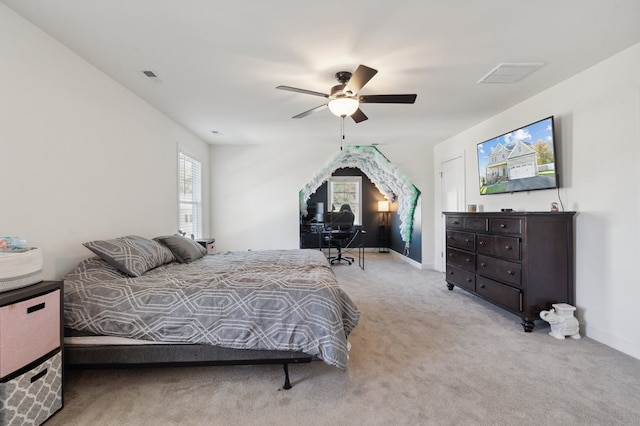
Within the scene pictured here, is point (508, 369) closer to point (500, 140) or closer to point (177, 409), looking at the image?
point (177, 409)

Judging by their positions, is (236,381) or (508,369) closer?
(236,381)

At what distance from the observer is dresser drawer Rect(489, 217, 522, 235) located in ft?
9.09

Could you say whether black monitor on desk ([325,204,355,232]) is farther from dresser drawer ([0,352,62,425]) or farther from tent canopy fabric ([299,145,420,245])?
dresser drawer ([0,352,62,425])

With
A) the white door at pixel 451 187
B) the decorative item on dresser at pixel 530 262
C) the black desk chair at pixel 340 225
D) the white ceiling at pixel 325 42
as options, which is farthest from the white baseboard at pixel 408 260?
the white ceiling at pixel 325 42

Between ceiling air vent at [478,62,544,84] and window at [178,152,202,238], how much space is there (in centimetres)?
400

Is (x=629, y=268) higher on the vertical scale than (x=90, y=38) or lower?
lower

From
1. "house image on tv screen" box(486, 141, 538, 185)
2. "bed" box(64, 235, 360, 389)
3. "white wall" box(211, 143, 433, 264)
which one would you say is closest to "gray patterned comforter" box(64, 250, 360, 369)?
"bed" box(64, 235, 360, 389)

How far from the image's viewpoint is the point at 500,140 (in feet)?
11.3

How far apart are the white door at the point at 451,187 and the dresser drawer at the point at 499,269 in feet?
4.74

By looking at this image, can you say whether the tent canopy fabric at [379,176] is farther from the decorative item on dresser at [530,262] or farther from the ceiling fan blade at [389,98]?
the ceiling fan blade at [389,98]

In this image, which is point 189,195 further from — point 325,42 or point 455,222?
point 455,222

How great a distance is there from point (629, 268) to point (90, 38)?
4.55m

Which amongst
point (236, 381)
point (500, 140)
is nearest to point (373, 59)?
point (500, 140)

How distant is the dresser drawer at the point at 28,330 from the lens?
1308 millimetres
